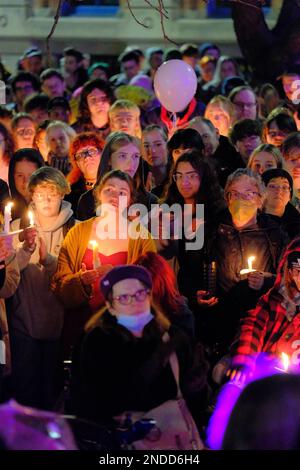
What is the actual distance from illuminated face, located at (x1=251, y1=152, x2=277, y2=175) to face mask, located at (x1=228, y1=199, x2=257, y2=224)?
117 cm

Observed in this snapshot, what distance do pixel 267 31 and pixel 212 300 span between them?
27.3 ft

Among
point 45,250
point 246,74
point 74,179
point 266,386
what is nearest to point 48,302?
point 45,250

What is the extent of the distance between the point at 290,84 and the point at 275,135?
6.81 ft

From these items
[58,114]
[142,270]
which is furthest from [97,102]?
[142,270]

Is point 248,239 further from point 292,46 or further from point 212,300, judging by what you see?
point 292,46

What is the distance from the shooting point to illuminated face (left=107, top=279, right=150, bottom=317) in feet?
Answer: 21.9

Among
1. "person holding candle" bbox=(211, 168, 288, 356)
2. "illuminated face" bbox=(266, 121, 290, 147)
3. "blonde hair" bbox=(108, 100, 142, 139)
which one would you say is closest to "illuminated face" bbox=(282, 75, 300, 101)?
"illuminated face" bbox=(266, 121, 290, 147)

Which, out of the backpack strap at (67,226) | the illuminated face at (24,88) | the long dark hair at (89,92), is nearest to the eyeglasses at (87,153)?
the backpack strap at (67,226)

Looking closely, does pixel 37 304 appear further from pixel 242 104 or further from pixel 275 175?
pixel 242 104

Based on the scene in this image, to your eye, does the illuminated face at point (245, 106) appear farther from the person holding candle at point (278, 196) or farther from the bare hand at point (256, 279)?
the bare hand at point (256, 279)

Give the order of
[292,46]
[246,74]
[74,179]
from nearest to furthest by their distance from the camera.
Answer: [74,179] < [292,46] < [246,74]

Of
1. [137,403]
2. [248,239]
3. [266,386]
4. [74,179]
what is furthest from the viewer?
[74,179]

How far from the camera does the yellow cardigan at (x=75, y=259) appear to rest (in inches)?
317

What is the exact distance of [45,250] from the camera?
841 cm
